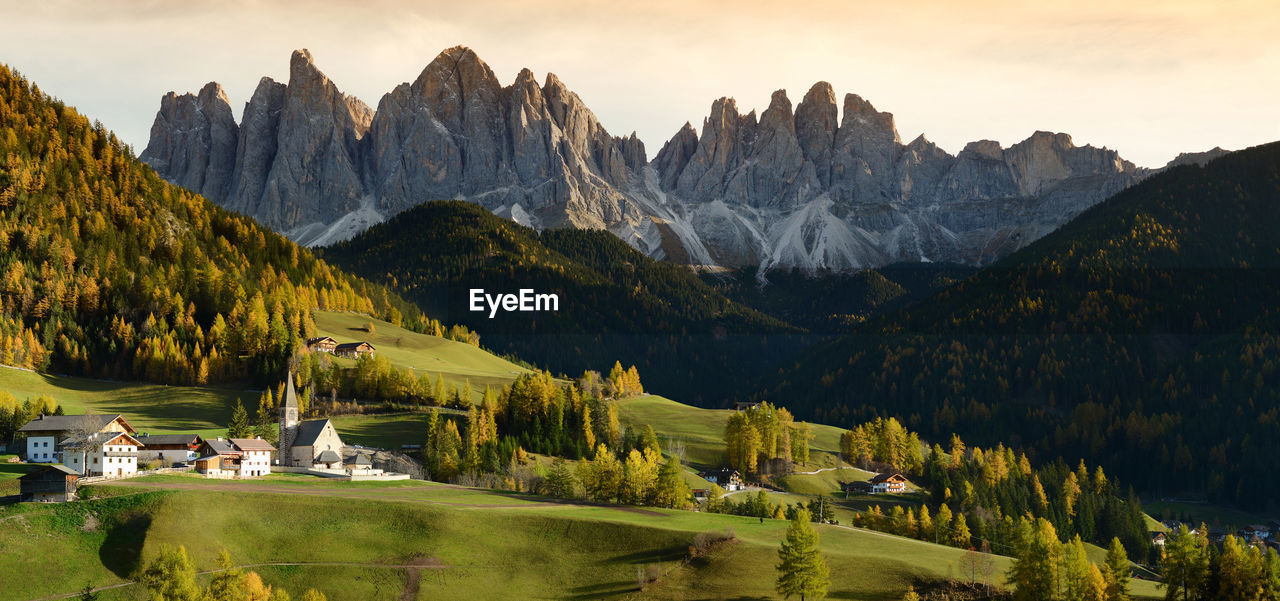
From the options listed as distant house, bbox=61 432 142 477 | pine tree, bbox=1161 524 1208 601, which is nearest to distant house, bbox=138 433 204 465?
distant house, bbox=61 432 142 477

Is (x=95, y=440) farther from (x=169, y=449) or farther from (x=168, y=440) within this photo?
(x=168, y=440)

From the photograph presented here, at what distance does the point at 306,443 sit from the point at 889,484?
91.6 metres

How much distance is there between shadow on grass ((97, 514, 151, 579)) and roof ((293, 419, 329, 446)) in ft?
124

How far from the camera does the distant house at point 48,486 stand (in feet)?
365

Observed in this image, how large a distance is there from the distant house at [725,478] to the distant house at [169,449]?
74076 millimetres

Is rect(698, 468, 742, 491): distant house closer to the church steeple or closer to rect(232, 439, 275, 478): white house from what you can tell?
the church steeple

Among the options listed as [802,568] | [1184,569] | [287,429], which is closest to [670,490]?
[802,568]

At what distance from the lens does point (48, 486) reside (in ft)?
366

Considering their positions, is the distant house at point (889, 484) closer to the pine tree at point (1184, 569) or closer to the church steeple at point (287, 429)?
the pine tree at point (1184, 569)

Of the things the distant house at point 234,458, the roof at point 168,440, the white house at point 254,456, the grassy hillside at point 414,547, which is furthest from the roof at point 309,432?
the grassy hillside at point 414,547

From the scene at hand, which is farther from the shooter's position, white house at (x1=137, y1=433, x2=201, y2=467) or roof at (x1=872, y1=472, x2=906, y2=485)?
roof at (x1=872, y1=472, x2=906, y2=485)

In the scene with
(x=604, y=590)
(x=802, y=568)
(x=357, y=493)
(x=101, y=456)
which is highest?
(x=101, y=456)

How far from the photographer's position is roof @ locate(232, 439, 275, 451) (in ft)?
445

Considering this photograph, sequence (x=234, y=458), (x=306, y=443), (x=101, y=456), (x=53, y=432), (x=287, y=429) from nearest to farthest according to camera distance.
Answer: (x=101, y=456), (x=234, y=458), (x=53, y=432), (x=306, y=443), (x=287, y=429)
